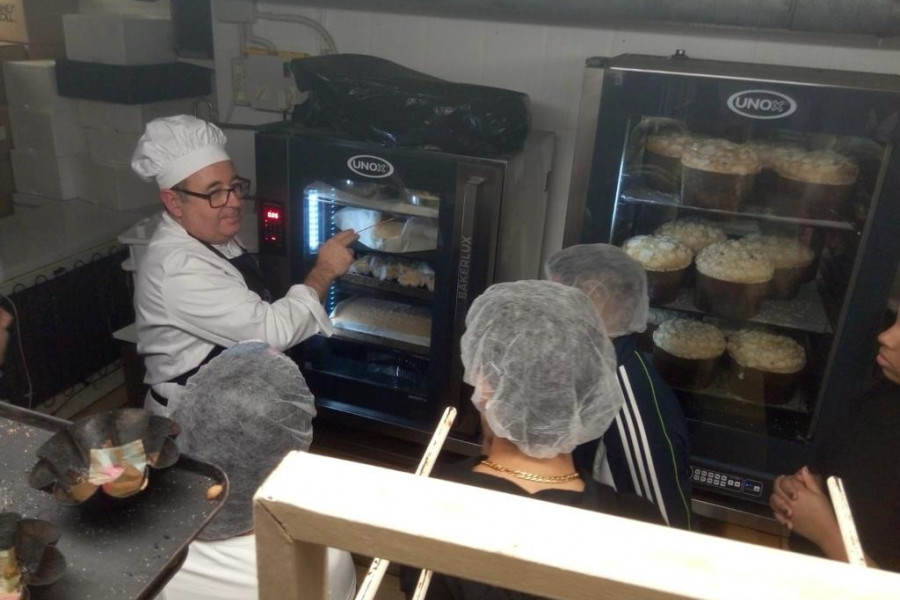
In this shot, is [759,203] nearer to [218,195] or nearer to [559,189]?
[559,189]

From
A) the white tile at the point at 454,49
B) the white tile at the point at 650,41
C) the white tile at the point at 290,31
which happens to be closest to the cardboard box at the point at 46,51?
the white tile at the point at 290,31

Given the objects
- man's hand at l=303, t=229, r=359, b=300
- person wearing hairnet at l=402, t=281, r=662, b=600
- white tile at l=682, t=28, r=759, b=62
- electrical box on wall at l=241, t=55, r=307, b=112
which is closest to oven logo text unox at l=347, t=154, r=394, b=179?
man's hand at l=303, t=229, r=359, b=300

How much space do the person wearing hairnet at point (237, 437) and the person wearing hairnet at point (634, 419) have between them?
722mm

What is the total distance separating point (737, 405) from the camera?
237 cm

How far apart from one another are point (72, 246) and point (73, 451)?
234 cm

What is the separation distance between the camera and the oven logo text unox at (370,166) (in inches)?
87.2

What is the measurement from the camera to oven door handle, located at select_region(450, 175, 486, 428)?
2.13 meters

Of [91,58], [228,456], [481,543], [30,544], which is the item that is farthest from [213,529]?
[91,58]

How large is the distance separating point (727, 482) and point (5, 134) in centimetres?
342

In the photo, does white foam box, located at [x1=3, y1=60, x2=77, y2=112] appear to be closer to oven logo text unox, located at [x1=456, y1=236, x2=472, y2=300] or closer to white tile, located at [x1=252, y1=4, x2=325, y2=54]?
white tile, located at [x1=252, y1=4, x2=325, y2=54]

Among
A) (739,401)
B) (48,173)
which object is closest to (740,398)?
(739,401)

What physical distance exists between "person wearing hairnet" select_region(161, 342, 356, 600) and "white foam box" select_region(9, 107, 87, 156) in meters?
2.36

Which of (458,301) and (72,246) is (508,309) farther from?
(72,246)

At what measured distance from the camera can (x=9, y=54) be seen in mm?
3170
